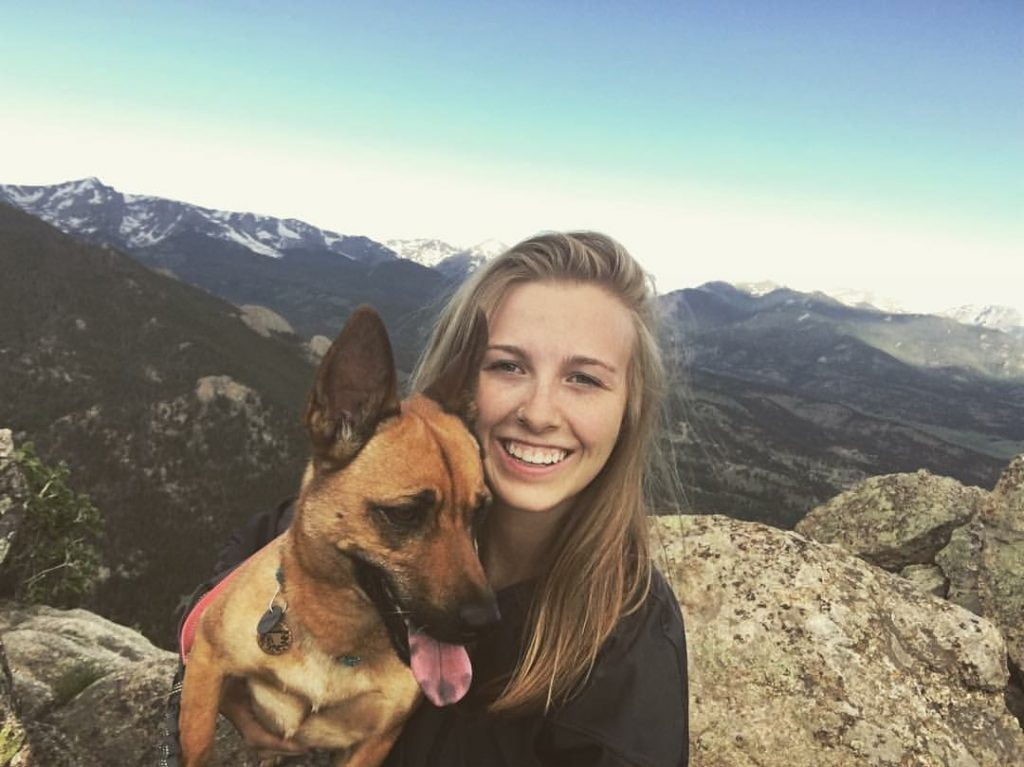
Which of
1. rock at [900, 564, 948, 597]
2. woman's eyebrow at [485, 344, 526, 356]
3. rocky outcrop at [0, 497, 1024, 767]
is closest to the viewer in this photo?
woman's eyebrow at [485, 344, 526, 356]

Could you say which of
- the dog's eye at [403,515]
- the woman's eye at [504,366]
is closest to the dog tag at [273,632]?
the dog's eye at [403,515]

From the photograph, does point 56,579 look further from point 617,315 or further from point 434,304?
point 617,315

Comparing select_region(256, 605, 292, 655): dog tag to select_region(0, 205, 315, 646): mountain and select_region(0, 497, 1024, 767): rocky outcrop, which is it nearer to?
select_region(0, 497, 1024, 767): rocky outcrop

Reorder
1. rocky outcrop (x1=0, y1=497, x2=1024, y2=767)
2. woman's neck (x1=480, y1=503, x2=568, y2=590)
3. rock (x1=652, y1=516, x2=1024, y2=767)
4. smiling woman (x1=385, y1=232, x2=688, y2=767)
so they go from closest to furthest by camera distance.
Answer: smiling woman (x1=385, y1=232, x2=688, y2=767) < woman's neck (x1=480, y1=503, x2=568, y2=590) < rocky outcrop (x1=0, y1=497, x2=1024, y2=767) < rock (x1=652, y1=516, x2=1024, y2=767)

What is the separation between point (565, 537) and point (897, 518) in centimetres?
1658

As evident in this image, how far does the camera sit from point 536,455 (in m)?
4.52

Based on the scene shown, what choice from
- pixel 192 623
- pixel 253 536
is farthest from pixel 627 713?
pixel 253 536

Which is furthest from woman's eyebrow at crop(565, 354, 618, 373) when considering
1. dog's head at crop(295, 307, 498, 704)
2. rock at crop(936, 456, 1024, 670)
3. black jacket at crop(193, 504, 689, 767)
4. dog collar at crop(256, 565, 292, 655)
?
rock at crop(936, 456, 1024, 670)

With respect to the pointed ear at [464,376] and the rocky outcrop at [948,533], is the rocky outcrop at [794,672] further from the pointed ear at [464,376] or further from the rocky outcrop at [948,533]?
the rocky outcrop at [948,533]

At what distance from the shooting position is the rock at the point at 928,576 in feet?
53.0

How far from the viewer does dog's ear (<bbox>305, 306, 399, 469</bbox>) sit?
373 cm

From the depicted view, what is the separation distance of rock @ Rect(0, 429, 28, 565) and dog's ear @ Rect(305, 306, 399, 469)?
9.11 m

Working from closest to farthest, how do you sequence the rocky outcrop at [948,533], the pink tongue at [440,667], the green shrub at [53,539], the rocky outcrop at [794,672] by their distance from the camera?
the pink tongue at [440,667] < the rocky outcrop at [794,672] < the rocky outcrop at [948,533] < the green shrub at [53,539]

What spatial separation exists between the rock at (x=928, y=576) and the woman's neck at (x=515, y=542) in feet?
50.1
